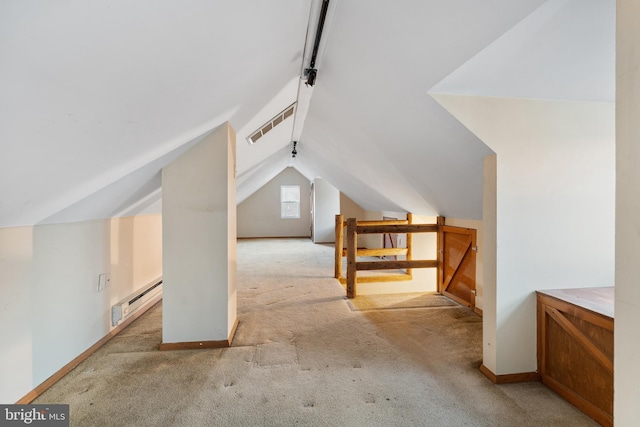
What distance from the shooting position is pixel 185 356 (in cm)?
250

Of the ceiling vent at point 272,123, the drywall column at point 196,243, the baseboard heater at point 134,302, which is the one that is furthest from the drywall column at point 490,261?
the baseboard heater at point 134,302

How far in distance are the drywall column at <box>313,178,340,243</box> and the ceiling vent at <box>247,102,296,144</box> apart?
18.2 feet

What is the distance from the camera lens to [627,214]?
94 cm

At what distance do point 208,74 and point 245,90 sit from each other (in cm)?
61

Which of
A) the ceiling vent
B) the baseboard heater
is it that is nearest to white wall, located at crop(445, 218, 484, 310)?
the ceiling vent

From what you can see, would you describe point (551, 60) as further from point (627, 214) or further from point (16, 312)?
point (16, 312)

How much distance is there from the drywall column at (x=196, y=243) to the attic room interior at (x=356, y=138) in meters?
0.02

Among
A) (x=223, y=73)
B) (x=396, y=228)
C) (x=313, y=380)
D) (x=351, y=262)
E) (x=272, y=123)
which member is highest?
(x=272, y=123)

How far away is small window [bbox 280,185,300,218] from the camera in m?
11.1

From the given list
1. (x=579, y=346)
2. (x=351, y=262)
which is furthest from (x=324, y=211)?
(x=579, y=346)

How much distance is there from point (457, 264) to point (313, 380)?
8.70 ft

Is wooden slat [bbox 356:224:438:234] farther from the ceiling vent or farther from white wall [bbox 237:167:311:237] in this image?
white wall [bbox 237:167:311:237]

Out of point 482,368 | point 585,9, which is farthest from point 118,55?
point 482,368

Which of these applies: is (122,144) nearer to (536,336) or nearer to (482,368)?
(482,368)
